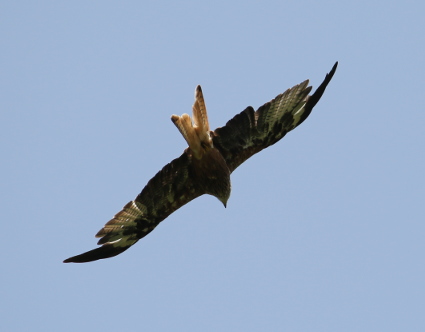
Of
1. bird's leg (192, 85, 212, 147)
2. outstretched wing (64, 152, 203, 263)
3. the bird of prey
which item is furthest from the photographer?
outstretched wing (64, 152, 203, 263)

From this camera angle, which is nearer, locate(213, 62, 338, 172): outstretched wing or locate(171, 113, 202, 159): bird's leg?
locate(171, 113, 202, 159): bird's leg

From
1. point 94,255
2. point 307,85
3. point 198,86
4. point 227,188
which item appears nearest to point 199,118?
point 198,86

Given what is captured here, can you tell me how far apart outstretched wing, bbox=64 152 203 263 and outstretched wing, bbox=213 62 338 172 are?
60cm

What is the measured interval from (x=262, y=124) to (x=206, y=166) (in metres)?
1.00

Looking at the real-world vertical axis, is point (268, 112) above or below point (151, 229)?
above

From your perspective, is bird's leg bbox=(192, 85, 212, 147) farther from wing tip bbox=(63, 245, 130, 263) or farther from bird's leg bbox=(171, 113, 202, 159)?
wing tip bbox=(63, 245, 130, 263)

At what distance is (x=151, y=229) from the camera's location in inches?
382

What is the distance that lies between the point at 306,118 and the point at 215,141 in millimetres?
1328

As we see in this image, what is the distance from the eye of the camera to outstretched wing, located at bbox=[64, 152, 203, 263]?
9273 mm

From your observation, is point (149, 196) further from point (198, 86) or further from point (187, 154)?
point (198, 86)

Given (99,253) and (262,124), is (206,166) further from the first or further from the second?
(99,253)

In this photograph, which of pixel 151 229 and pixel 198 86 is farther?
pixel 151 229

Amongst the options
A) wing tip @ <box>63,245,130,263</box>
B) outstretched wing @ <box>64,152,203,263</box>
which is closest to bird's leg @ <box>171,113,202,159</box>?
outstretched wing @ <box>64,152,203,263</box>

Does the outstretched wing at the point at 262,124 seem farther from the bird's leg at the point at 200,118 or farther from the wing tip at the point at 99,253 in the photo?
the wing tip at the point at 99,253
